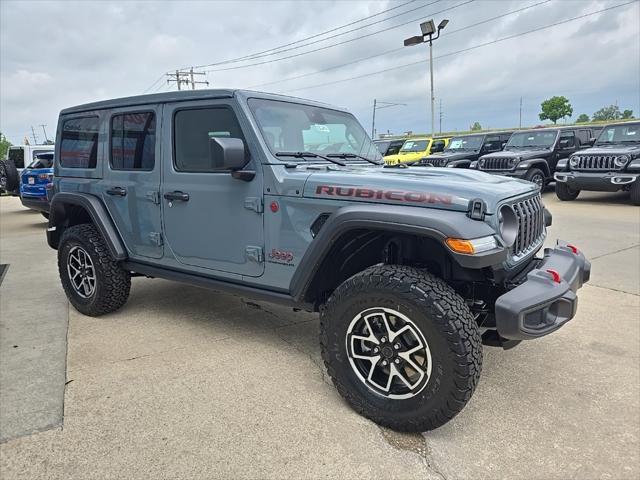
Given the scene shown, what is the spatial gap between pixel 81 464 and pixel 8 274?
15.5 feet

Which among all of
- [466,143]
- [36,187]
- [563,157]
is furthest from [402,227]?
[466,143]

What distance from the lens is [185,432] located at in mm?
2445

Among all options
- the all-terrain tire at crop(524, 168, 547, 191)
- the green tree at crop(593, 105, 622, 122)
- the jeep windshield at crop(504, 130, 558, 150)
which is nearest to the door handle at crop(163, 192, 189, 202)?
the all-terrain tire at crop(524, 168, 547, 191)

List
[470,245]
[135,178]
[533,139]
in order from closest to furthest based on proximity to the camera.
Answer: [470,245] → [135,178] → [533,139]

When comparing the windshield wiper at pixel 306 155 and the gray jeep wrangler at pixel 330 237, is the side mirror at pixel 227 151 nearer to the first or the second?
the gray jeep wrangler at pixel 330 237

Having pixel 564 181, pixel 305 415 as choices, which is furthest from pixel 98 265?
pixel 564 181

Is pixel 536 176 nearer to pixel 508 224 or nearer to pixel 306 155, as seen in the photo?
pixel 306 155

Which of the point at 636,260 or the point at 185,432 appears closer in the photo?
the point at 185,432

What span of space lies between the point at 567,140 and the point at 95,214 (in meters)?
12.7

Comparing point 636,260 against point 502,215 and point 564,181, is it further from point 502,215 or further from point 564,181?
point 564,181

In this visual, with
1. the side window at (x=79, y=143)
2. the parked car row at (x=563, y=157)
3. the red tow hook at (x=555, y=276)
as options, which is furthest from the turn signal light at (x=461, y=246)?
the parked car row at (x=563, y=157)

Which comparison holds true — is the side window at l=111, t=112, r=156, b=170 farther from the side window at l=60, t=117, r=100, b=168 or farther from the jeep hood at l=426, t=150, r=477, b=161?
the jeep hood at l=426, t=150, r=477, b=161

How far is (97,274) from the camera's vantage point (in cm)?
396

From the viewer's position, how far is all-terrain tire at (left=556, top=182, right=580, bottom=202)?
37.6ft
